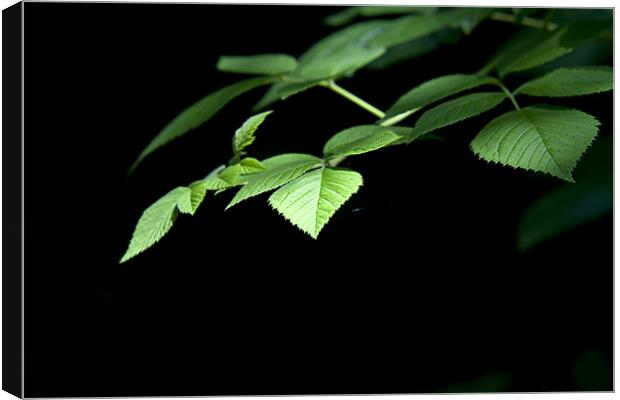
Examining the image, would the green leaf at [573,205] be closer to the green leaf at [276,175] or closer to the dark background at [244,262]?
the dark background at [244,262]

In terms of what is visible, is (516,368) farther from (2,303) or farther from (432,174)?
(2,303)

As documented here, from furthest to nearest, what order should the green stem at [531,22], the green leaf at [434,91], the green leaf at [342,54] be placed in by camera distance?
the green stem at [531,22]
the green leaf at [342,54]
the green leaf at [434,91]

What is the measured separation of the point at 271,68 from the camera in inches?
46.0

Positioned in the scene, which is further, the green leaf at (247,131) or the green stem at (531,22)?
the green stem at (531,22)

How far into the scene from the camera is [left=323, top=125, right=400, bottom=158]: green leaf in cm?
69

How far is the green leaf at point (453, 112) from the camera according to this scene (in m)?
0.74

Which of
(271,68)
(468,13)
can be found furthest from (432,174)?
(468,13)

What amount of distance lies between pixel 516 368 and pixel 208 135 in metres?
1.10

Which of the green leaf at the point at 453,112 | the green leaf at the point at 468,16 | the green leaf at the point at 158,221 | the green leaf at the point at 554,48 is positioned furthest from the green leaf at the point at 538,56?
the green leaf at the point at 158,221

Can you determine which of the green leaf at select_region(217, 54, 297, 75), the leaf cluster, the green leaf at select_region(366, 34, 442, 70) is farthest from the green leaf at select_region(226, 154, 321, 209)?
the green leaf at select_region(366, 34, 442, 70)

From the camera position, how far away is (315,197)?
66cm

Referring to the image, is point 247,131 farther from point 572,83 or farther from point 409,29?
point 409,29

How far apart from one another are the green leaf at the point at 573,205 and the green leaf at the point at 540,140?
65 cm

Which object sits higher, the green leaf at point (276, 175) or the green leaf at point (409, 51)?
the green leaf at point (409, 51)
